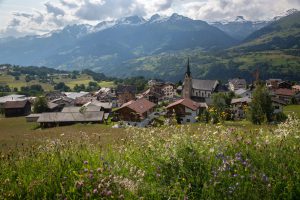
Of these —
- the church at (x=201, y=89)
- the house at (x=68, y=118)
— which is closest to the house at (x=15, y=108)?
the house at (x=68, y=118)

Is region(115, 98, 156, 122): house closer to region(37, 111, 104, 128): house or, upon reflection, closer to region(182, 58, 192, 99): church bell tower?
region(37, 111, 104, 128): house

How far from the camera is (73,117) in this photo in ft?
245

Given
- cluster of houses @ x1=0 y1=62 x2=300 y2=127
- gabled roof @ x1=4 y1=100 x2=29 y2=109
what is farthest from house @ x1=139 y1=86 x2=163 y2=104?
gabled roof @ x1=4 y1=100 x2=29 y2=109

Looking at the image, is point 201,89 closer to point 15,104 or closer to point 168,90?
point 168,90

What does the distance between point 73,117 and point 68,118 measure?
111cm

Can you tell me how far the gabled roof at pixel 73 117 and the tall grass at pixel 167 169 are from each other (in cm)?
6554

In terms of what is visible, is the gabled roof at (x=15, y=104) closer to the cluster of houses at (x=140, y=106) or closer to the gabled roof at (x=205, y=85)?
Answer: the cluster of houses at (x=140, y=106)

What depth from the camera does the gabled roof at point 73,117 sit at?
72.6 m

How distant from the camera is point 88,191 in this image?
589 centimetres

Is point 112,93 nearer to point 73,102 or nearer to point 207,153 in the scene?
point 73,102

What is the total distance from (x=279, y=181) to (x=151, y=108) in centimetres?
7427

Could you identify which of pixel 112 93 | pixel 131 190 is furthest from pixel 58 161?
pixel 112 93

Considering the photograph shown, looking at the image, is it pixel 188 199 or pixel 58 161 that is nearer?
pixel 188 199

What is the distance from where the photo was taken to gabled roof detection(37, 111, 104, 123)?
72625 millimetres
